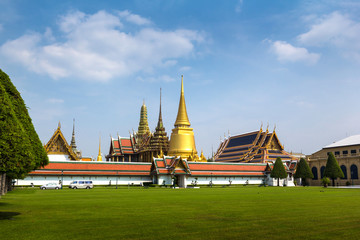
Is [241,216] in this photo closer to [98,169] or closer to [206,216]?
[206,216]

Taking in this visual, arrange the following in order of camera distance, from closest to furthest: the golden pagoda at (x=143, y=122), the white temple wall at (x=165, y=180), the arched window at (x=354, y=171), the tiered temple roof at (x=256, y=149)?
1. the white temple wall at (x=165, y=180)
2. the arched window at (x=354, y=171)
3. the tiered temple roof at (x=256, y=149)
4. the golden pagoda at (x=143, y=122)

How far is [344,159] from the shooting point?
73938 millimetres

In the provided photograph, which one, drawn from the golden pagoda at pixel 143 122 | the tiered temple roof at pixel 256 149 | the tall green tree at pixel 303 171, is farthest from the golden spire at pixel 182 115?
the tall green tree at pixel 303 171

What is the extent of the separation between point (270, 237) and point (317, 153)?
78.8m

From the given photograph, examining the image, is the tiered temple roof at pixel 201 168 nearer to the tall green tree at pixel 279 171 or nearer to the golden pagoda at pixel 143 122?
the tall green tree at pixel 279 171

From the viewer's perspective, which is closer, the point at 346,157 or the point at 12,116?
the point at 12,116

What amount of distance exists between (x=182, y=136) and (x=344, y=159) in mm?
37444

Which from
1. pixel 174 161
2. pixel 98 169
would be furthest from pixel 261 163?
pixel 98 169

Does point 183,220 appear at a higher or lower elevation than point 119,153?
lower

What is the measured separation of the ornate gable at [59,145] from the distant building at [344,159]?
176 feet

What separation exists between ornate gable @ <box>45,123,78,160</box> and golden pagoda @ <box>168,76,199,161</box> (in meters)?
25.4

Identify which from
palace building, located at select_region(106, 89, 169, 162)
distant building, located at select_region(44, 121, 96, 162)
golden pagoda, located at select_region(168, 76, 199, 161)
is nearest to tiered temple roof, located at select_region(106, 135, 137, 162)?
palace building, located at select_region(106, 89, 169, 162)

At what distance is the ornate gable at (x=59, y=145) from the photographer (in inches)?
2982

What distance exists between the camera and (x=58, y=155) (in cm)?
7538
